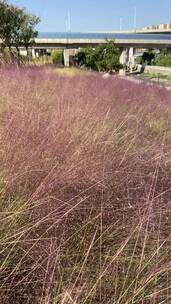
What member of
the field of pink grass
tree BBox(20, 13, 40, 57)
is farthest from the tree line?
the field of pink grass

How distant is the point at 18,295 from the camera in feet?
4.19

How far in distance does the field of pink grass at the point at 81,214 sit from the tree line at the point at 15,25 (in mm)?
20505

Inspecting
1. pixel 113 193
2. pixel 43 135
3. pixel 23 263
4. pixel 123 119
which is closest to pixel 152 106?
pixel 123 119

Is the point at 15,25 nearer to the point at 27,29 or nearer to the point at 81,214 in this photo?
the point at 27,29

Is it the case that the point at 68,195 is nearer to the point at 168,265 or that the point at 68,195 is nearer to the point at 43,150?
the point at 43,150

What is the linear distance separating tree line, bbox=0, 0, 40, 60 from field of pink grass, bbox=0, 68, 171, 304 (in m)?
20.5

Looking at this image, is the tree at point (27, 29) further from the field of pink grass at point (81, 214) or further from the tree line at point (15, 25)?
the field of pink grass at point (81, 214)

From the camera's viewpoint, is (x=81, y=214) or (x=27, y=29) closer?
(x=81, y=214)

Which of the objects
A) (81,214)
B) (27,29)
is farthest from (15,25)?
(81,214)

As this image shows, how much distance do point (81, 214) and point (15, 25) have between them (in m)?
23.6

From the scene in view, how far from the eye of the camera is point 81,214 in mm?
1677

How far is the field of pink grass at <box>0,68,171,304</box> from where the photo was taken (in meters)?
1.28

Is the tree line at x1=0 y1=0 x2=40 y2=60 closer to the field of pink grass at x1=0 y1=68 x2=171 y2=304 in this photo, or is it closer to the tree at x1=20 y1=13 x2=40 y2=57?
the tree at x1=20 y1=13 x2=40 y2=57

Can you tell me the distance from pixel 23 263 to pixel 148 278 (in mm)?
429
